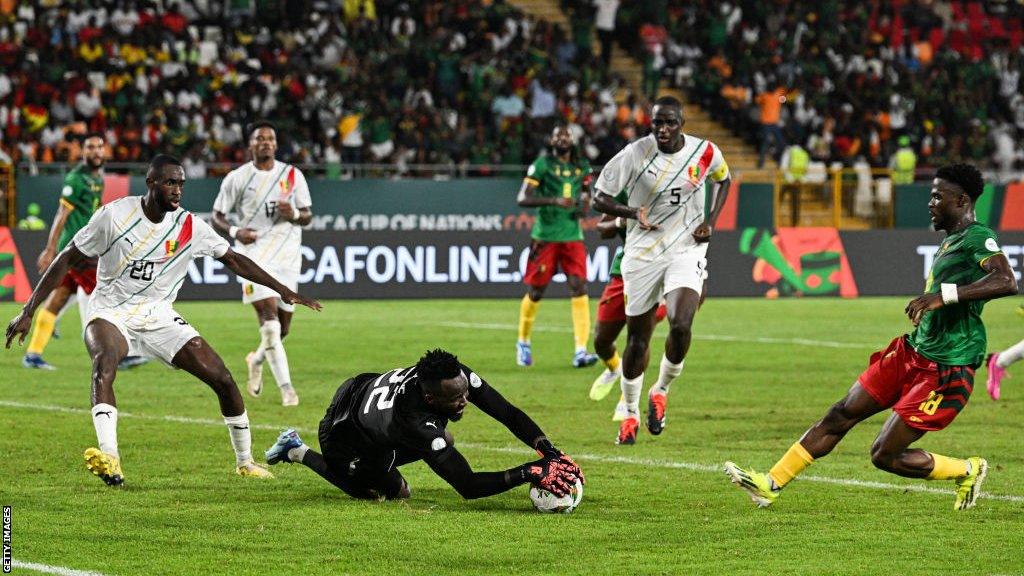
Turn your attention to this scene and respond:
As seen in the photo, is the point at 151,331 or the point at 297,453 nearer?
the point at 297,453

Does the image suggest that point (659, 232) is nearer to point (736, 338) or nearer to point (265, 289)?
point (265, 289)

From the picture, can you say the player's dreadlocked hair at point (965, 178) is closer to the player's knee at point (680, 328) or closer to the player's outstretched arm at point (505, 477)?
the player's outstretched arm at point (505, 477)

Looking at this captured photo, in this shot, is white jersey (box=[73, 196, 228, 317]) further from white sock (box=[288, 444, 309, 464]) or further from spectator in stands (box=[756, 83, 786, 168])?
spectator in stands (box=[756, 83, 786, 168])

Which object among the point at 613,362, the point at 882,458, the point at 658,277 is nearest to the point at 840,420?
the point at 882,458

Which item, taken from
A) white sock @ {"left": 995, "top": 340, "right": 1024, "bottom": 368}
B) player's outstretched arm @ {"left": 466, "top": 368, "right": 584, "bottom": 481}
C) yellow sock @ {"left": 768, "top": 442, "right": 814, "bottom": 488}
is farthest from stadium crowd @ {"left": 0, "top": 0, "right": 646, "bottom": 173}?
yellow sock @ {"left": 768, "top": 442, "right": 814, "bottom": 488}

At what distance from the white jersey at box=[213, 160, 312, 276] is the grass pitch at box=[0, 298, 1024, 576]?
48.4 inches

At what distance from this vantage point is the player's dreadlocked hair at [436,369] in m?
8.11

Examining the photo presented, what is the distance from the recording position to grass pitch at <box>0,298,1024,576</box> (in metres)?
7.36

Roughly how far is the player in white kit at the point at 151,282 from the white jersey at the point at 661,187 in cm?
289

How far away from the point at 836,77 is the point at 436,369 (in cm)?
2952

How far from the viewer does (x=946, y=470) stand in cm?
854

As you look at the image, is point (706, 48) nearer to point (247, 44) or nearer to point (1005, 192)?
point (1005, 192)

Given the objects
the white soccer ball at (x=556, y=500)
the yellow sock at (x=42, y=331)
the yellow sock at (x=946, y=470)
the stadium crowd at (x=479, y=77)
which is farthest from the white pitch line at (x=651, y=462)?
the stadium crowd at (x=479, y=77)

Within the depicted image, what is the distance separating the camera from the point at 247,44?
30844 millimetres
